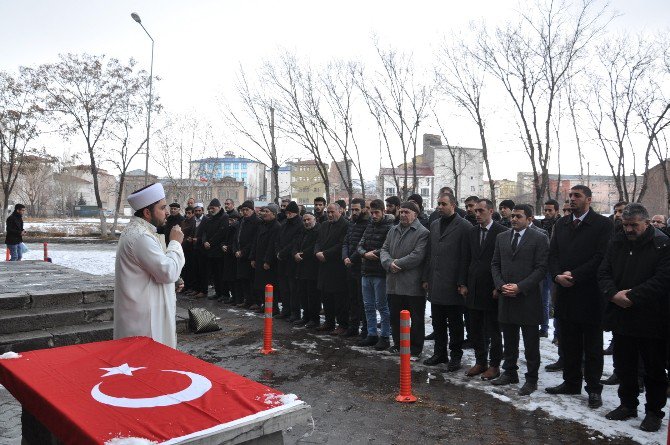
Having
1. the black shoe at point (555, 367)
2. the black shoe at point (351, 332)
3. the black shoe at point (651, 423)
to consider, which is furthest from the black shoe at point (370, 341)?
the black shoe at point (651, 423)

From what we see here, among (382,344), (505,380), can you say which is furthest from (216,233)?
(505,380)

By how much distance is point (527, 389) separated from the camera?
19.3 ft

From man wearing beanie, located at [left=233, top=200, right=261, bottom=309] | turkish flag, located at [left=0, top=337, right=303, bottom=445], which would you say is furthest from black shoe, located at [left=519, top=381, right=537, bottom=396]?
man wearing beanie, located at [left=233, top=200, right=261, bottom=309]

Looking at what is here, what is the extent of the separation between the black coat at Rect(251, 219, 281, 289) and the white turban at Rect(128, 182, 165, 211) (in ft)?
21.6

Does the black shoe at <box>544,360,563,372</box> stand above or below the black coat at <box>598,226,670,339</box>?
below

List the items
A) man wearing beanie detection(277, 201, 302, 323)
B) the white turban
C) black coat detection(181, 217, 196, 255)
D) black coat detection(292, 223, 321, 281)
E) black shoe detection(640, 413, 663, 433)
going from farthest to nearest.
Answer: black coat detection(181, 217, 196, 255)
man wearing beanie detection(277, 201, 302, 323)
black coat detection(292, 223, 321, 281)
black shoe detection(640, 413, 663, 433)
the white turban

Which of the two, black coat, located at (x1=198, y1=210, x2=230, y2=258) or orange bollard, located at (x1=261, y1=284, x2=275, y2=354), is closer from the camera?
orange bollard, located at (x1=261, y1=284, x2=275, y2=354)

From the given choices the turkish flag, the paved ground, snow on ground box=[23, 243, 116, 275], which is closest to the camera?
the turkish flag

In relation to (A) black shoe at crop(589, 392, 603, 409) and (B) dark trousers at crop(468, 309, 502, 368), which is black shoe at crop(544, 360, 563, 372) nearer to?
(B) dark trousers at crop(468, 309, 502, 368)

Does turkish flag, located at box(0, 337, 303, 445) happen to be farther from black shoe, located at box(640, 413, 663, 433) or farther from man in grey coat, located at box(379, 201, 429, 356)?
man in grey coat, located at box(379, 201, 429, 356)

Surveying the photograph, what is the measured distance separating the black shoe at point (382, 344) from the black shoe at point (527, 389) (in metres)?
2.47

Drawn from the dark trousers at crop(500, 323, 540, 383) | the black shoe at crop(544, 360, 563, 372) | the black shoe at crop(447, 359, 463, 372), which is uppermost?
the dark trousers at crop(500, 323, 540, 383)

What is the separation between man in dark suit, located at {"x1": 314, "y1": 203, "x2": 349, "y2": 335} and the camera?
9.17m

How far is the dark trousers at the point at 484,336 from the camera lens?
6.61 meters
